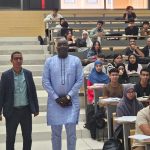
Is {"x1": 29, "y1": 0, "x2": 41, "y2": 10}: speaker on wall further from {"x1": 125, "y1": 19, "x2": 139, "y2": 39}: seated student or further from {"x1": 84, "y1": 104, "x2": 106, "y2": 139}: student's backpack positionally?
{"x1": 84, "y1": 104, "x2": 106, "y2": 139}: student's backpack

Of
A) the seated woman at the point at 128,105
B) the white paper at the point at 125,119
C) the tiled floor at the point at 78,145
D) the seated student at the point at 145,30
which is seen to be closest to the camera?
the white paper at the point at 125,119

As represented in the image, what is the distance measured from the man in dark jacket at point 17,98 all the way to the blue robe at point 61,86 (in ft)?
0.76

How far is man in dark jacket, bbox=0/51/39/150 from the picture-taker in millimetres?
6949

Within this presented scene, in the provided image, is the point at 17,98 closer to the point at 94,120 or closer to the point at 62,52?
the point at 62,52

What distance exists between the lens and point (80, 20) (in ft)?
57.9

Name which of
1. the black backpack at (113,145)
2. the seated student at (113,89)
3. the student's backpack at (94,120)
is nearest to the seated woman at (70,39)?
the student's backpack at (94,120)

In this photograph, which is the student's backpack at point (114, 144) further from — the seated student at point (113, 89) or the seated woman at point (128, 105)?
the seated student at point (113, 89)

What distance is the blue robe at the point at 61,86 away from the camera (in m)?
6.95

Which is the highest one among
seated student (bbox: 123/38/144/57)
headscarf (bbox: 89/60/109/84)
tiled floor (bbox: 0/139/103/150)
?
seated student (bbox: 123/38/144/57)

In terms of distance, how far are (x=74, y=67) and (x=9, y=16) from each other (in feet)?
40.9

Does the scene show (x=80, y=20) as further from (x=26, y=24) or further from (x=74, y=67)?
(x=74, y=67)

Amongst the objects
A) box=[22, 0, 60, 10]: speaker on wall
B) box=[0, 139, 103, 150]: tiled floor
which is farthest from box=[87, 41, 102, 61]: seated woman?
box=[22, 0, 60, 10]: speaker on wall

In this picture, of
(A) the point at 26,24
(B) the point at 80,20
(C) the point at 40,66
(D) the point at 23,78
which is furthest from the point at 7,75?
(A) the point at 26,24

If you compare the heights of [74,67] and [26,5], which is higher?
[26,5]
